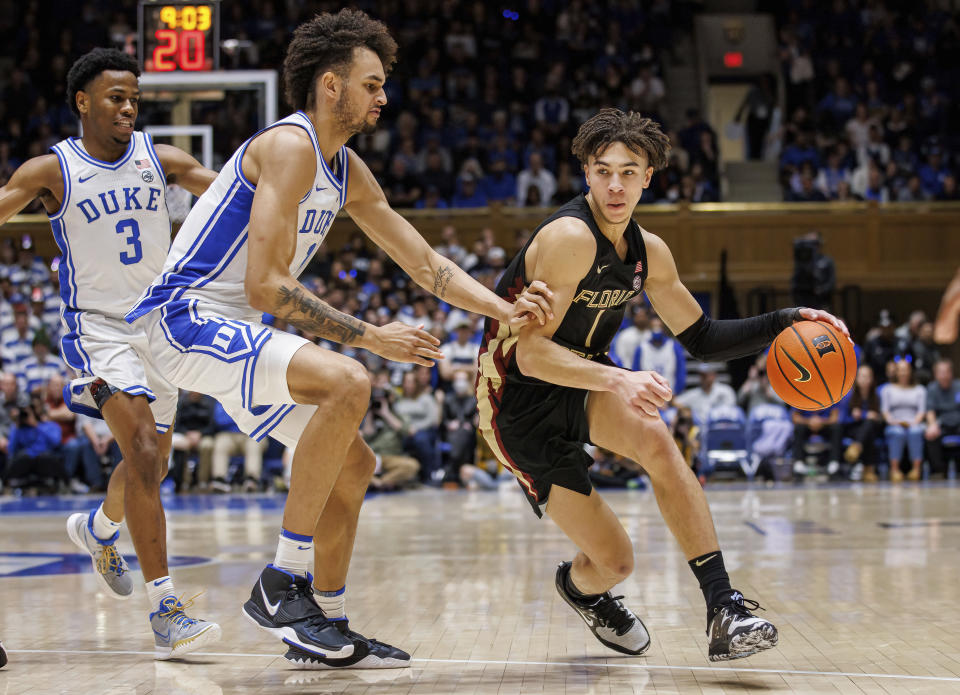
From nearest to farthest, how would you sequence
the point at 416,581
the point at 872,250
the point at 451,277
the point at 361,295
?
1. the point at 451,277
2. the point at 416,581
3. the point at 361,295
4. the point at 872,250

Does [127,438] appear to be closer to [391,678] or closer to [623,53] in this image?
[391,678]

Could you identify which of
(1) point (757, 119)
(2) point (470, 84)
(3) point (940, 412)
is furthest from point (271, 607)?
(1) point (757, 119)

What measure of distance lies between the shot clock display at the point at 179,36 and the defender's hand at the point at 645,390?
350 inches

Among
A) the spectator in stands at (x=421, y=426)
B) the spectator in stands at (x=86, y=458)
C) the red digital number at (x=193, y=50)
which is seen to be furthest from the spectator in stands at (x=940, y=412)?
the spectator in stands at (x=86, y=458)

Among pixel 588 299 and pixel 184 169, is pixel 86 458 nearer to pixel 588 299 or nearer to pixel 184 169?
pixel 184 169

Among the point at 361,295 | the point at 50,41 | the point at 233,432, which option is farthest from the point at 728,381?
the point at 50,41

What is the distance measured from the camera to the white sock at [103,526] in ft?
16.0

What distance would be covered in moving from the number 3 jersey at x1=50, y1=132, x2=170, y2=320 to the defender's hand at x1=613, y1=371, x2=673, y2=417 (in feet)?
7.02

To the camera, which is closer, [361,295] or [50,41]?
[361,295]

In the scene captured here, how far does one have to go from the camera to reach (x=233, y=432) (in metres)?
12.2

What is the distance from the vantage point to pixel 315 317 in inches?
144

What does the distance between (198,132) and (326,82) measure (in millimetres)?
8518

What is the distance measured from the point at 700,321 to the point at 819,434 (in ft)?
28.7

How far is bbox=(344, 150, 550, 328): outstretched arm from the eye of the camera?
4008 millimetres
